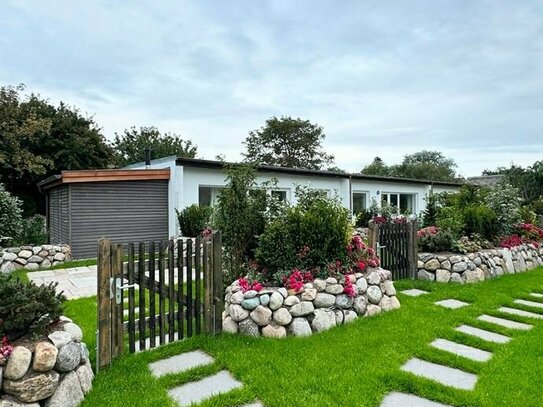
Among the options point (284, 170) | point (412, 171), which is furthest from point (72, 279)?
point (412, 171)

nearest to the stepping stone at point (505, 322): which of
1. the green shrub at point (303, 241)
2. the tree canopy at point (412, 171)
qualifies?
the green shrub at point (303, 241)

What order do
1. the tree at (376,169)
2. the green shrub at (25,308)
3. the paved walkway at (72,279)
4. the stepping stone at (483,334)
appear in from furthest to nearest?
the tree at (376,169), the paved walkway at (72,279), the stepping stone at (483,334), the green shrub at (25,308)

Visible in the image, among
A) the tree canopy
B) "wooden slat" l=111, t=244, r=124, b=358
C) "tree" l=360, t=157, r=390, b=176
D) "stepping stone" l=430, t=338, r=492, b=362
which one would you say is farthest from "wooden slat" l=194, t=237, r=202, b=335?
the tree canopy

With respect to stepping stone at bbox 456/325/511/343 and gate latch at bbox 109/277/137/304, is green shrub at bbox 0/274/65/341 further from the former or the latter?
stepping stone at bbox 456/325/511/343

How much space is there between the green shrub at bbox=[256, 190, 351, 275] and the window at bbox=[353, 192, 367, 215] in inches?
483

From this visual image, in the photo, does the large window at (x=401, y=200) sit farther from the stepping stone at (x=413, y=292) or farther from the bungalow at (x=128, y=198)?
the stepping stone at (x=413, y=292)

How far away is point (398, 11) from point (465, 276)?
594 cm

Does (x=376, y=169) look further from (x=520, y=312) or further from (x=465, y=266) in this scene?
(x=520, y=312)

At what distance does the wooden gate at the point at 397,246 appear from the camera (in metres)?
6.79

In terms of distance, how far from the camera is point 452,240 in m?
7.67

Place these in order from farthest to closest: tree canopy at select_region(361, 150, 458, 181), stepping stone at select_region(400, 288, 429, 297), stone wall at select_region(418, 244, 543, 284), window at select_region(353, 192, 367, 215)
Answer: tree canopy at select_region(361, 150, 458, 181) → window at select_region(353, 192, 367, 215) → stone wall at select_region(418, 244, 543, 284) → stepping stone at select_region(400, 288, 429, 297)

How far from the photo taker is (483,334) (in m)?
4.27

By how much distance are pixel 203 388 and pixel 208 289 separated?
1272mm

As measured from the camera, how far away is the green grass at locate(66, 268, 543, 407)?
2760 millimetres
